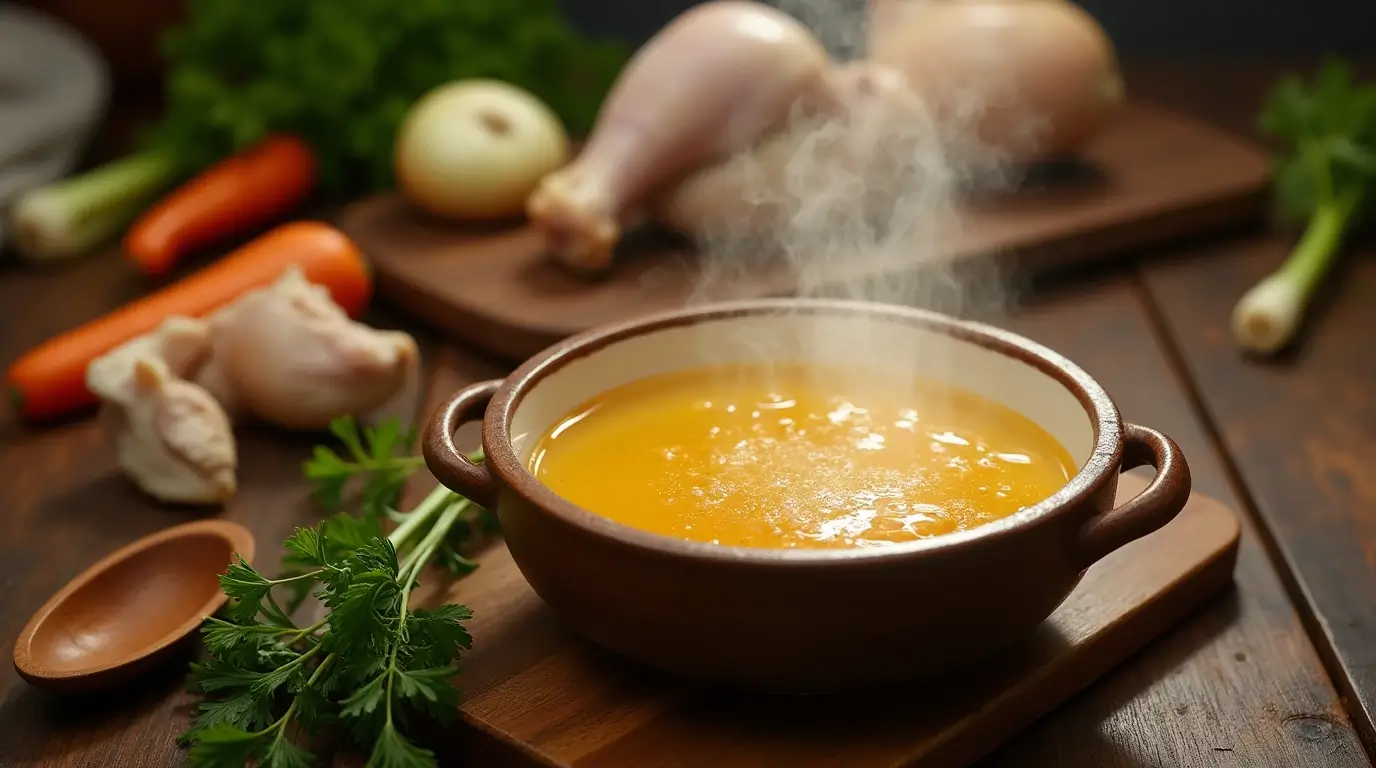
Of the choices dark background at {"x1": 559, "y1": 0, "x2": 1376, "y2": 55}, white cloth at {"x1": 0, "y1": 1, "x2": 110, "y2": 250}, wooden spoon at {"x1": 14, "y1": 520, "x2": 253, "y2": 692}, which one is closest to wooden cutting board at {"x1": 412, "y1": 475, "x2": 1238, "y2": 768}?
wooden spoon at {"x1": 14, "y1": 520, "x2": 253, "y2": 692}

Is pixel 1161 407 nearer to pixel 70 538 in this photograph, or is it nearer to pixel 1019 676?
pixel 1019 676

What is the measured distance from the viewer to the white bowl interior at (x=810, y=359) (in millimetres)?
1225

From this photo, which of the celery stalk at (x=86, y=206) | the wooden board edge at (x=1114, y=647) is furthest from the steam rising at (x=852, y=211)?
the celery stalk at (x=86, y=206)

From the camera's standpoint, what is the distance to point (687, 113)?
197cm

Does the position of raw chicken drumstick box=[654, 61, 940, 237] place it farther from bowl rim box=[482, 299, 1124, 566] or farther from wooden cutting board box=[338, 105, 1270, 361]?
bowl rim box=[482, 299, 1124, 566]

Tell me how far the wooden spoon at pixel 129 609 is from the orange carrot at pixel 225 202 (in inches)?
35.6

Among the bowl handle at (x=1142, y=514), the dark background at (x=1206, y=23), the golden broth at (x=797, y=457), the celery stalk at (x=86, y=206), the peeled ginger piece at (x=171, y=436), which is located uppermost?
the bowl handle at (x=1142, y=514)

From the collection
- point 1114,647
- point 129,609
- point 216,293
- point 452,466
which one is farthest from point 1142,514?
point 216,293

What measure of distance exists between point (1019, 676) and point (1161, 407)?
70cm

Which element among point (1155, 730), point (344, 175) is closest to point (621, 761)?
point (1155, 730)

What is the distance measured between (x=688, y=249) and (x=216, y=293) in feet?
2.16

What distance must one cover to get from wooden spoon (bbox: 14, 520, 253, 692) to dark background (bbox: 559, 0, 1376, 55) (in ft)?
6.96

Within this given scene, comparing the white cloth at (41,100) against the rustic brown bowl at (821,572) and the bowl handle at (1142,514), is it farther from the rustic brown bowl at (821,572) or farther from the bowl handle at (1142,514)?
the bowl handle at (1142,514)

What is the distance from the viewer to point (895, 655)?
100 centimetres
